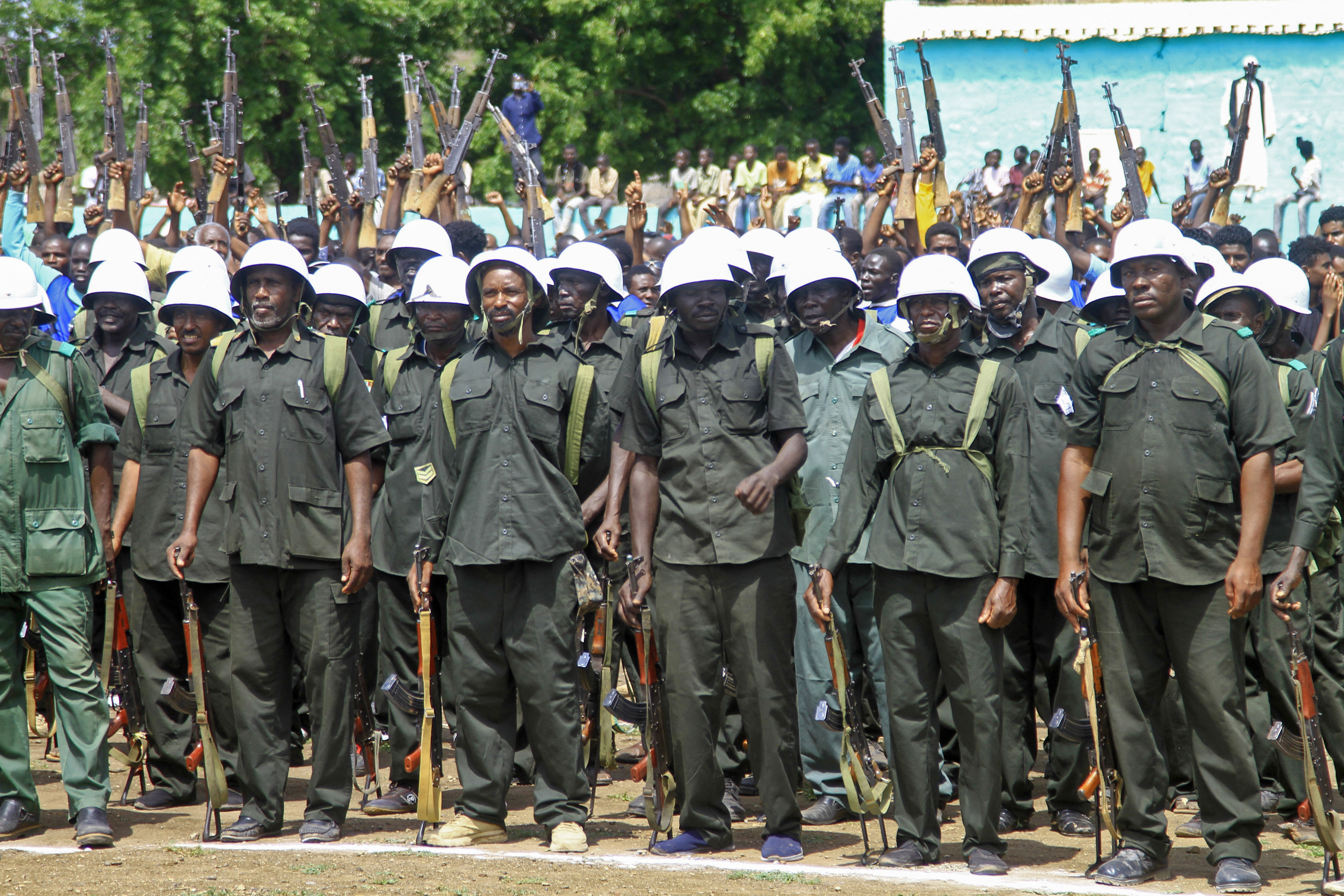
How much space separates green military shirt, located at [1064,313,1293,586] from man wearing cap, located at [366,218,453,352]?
160 inches

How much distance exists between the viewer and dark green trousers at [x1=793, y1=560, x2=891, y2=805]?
23.2 ft

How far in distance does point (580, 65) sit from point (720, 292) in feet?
72.8

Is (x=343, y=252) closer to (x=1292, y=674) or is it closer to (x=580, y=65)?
(x=1292, y=674)

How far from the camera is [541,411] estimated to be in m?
6.58

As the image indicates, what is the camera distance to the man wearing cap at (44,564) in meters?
6.61

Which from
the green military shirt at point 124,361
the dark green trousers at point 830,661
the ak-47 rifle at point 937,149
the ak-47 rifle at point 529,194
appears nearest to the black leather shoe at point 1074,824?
the dark green trousers at point 830,661

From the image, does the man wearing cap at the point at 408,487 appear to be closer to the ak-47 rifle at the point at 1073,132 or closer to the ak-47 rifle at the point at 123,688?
the ak-47 rifle at the point at 123,688

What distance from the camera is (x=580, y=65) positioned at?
27719 mm

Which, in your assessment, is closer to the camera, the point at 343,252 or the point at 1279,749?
the point at 1279,749

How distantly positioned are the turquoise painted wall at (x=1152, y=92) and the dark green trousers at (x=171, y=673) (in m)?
17.3

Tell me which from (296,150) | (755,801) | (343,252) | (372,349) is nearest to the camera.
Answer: (755,801)

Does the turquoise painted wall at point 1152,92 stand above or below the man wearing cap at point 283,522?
above

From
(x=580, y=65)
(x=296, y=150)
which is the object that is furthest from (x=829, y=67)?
(x=296, y=150)

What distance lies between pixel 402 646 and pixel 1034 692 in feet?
9.82
